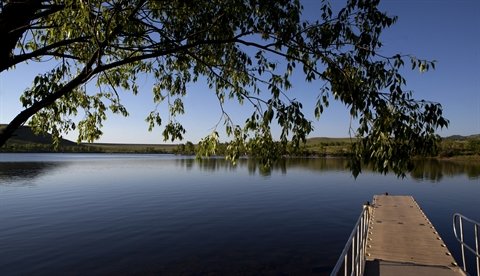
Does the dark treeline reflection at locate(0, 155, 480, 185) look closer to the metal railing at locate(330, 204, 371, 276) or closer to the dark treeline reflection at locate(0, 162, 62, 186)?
the dark treeline reflection at locate(0, 162, 62, 186)

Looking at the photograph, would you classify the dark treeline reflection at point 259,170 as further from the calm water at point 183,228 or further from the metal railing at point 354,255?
the metal railing at point 354,255

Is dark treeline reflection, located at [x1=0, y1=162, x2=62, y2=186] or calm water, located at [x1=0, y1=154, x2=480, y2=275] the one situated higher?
dark treeline reflection, located at [x1=0, y1=162, x2=62, y2=186]

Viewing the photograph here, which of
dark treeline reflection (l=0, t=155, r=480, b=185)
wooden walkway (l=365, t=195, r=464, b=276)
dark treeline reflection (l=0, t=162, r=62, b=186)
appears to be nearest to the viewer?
wooden walkway (l=365, t=195, r=464, b=276)

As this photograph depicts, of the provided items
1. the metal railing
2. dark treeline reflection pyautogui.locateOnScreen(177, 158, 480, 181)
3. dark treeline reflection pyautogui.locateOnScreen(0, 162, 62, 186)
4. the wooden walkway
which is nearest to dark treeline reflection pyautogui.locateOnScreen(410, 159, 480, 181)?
dark treeline reflection pyautogui.locateOnScreen(177, 158, 480, 181)

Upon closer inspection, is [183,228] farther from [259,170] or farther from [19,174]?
[19,174]

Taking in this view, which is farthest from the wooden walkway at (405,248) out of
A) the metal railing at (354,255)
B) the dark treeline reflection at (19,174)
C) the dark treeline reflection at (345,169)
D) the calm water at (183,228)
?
the dark treeline reflection at (19,174)

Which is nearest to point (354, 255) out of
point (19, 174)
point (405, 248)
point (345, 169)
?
point (405, 248)

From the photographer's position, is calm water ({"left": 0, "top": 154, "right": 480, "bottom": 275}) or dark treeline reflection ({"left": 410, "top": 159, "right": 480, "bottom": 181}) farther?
dark treeline reflection ({"left": 410, "top": 159, "right": 480, "bottom": 181})

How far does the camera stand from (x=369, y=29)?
21.8 ft

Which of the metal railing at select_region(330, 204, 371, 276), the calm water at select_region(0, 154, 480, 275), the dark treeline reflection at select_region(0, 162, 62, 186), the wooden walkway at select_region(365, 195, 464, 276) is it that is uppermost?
the metal railing at select_region(330, 204, 371, 276)

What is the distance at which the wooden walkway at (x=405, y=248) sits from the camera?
10.9 m

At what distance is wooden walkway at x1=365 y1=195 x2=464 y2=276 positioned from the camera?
10.9 m

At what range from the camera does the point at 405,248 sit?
13125 millimetres

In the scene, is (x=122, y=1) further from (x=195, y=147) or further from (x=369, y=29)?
(x=369, y=29)
